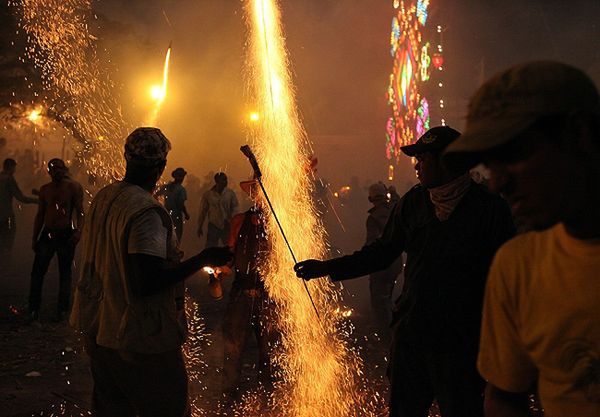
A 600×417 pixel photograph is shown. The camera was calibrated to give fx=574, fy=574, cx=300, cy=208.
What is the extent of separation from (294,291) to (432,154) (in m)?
3.53

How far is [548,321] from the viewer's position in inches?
58.7

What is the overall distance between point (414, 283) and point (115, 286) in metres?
1.62

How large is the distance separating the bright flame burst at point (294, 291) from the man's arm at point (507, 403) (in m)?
3.33

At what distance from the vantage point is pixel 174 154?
37031 millimetres

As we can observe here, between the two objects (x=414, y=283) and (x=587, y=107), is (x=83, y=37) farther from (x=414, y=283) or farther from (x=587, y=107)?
(x=587, y=107)

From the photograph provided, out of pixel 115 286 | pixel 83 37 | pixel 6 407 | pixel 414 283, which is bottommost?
pixel 6 407

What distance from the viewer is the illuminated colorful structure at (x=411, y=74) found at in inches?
1885

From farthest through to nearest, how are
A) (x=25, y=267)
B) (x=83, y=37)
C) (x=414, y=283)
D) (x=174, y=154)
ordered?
1. (x=174, y=154)
2. (x=83, y=37)
3. (x=25, y=267)
4. (x=414, y=283)

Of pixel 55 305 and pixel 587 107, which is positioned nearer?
pixel 587 107

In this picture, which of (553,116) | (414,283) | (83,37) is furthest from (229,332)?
(83,37)

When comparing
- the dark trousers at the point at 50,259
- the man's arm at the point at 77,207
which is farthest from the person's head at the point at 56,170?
the dark trousers at the point at 50,259

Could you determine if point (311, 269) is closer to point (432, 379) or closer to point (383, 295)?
point (432, 379)

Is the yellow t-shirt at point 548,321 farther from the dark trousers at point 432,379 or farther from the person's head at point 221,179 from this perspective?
the person's head at point 221,179

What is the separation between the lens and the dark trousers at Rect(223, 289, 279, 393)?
5.37m
